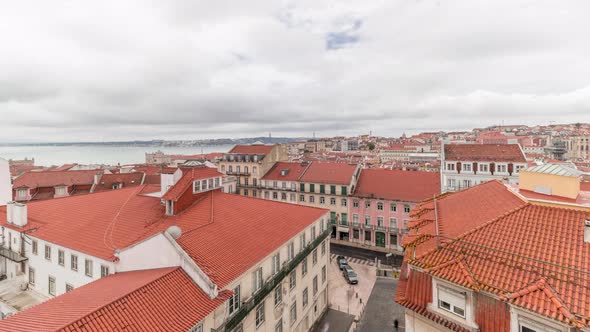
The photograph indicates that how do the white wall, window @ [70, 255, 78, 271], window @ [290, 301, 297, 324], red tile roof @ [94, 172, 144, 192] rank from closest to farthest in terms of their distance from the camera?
window @ [70, 255, 78, 271] → window @ [290, 301, 297, 324] → the white wall → red tile roof @ [94, 172, 144, 192]

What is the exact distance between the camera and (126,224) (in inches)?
974

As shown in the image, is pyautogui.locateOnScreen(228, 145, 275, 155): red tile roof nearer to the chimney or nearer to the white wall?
the white wall

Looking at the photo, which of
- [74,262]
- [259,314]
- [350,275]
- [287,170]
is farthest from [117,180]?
[259,314]

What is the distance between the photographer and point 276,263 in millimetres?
21359

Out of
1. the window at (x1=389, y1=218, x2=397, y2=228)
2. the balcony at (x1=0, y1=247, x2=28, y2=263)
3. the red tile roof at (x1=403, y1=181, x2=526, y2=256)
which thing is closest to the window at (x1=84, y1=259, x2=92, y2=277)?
the balcony at (x1=0, y1=247, x2=28, y2=263)

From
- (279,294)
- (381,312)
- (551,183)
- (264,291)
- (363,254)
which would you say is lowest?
(381,312)

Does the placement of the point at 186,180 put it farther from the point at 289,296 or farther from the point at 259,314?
the point at 289,296

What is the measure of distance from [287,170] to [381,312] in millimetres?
35982

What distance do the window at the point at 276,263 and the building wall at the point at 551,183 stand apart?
53.2ft

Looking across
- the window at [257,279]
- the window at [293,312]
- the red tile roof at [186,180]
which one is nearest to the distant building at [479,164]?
the window at [293,312]

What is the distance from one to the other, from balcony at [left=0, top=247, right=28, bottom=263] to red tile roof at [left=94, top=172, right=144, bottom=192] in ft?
85.1

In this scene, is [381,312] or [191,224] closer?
[191,224]

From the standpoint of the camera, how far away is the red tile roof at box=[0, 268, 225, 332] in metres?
11.9

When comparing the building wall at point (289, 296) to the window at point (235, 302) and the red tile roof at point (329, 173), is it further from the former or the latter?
the red tile roof at point (329, 173)
